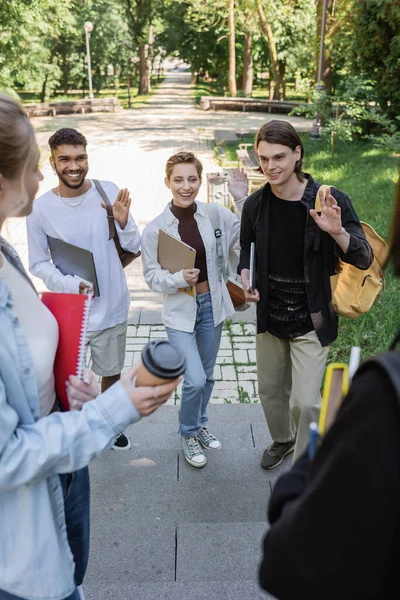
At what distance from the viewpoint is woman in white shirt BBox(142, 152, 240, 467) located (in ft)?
12.3

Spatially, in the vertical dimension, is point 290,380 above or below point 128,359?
above

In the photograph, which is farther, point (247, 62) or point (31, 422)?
point (247, 62)

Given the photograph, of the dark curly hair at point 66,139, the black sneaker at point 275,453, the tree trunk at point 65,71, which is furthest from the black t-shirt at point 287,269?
the tree trunk at point 65,71

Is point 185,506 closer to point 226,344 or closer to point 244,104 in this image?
point 226,344

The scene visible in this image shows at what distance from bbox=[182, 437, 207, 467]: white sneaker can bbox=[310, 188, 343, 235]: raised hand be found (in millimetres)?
1731

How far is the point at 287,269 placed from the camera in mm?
3389

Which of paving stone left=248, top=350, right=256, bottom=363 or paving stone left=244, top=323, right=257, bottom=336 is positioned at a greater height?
paving stone left=248, top=350, right=256, bottom=363

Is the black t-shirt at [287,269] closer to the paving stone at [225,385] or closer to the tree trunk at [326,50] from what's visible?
the paving stone at [225,385]

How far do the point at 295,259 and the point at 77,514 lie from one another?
6.24 ft

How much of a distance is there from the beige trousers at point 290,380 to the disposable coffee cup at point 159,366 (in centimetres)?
158

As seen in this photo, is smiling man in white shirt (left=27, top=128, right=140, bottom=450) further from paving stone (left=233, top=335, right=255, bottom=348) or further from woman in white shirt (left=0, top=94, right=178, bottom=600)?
paving stone (left=233, top=335, right=255, bottom=348)

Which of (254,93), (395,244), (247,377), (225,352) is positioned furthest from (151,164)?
(254,93)

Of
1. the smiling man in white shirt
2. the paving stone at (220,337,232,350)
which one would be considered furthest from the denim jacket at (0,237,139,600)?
the paving stone at (220,337,232,350)

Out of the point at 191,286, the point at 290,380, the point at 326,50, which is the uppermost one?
the point at 326,50
